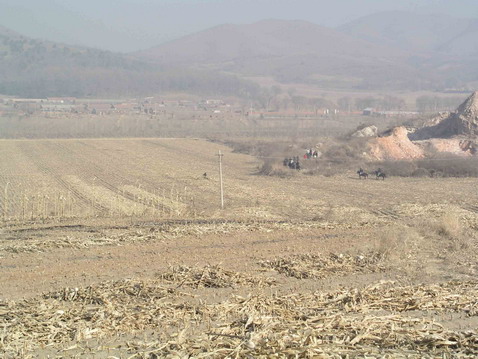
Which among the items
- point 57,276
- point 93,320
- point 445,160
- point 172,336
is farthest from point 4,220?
point 445,160

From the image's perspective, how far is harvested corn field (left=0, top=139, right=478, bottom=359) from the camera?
6.33 meters

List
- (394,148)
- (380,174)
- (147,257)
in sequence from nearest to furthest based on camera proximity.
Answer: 1. (147,257)
2. (380,174)
3. (394,148)

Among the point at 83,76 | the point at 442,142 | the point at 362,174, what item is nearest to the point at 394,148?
the point at 442,142

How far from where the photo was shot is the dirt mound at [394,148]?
36.5 metres

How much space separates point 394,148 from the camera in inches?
1458

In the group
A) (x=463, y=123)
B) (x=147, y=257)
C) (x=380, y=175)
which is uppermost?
(x=463, y=123)

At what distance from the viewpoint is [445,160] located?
3331cm

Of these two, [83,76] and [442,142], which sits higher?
[83,76]

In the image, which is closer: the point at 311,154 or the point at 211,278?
the point at 211,278

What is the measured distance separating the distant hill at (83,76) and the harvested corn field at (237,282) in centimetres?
11536

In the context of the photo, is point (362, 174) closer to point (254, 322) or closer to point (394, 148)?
point (394, 148)

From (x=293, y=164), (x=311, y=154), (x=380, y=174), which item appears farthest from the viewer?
(x=311, y=154)

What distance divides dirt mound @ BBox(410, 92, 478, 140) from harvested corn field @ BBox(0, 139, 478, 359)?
1664 centimetres

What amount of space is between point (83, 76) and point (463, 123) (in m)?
128
